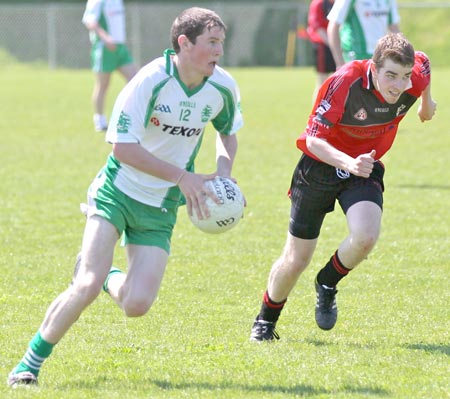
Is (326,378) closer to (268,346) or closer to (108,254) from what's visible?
(268,346)

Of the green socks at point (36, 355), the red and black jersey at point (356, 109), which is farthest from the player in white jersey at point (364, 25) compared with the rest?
the green socks at point (36, 355)

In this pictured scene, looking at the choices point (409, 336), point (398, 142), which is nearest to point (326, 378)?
point (409, 336)

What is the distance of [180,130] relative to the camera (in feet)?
17.9

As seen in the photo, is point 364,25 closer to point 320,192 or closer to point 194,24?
point 320,192

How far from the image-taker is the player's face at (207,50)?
522 cm

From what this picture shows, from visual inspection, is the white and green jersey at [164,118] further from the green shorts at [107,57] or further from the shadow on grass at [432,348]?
the green shorts at [107,57]

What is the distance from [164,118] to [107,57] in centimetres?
1072

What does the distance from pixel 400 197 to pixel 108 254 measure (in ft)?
20.5

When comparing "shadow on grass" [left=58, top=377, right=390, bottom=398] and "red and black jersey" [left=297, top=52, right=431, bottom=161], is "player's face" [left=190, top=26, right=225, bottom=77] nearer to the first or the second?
"red and black jersey" [left=297, top=52, right=431, bottom=161]

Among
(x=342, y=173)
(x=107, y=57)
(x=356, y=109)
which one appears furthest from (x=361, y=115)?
(x=107, y=57)

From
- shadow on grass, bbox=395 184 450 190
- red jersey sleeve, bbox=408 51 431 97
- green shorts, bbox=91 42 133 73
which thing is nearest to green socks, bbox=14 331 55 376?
red jersey sleeve, bbox=408 51 431 97

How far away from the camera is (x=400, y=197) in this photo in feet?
35.9

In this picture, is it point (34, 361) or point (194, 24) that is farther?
point (194, 24)

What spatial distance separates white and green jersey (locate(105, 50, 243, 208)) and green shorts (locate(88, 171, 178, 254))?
4 centimetres
